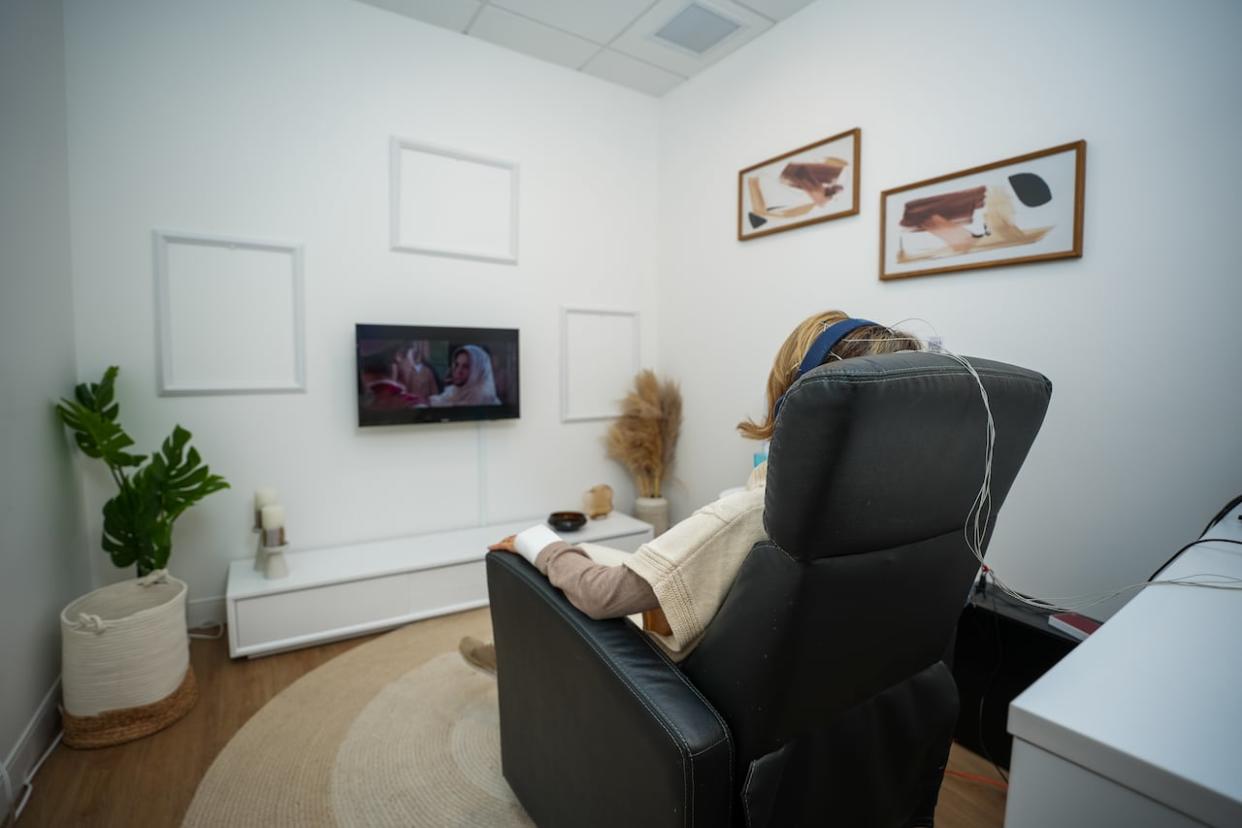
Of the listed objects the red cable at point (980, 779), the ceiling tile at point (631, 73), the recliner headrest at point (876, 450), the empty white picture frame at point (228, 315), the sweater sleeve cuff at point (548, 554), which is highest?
the ceiling tile at point (631, 73)

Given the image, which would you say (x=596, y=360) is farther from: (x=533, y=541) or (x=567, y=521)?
(x=533, y=541)

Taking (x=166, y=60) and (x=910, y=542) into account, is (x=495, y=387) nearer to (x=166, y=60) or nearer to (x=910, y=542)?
(x=166, y=60)

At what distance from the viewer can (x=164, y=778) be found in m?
1.80

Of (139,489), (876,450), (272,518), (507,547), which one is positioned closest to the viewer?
(876,450)

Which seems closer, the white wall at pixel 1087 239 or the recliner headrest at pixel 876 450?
the recliner headrest at pixel 876 450

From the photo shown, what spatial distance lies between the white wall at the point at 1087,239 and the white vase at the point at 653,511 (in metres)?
1.53

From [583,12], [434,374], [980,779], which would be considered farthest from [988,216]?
[434,374]

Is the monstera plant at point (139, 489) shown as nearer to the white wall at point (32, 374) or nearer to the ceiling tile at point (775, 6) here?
the white wall at point (32, 374)

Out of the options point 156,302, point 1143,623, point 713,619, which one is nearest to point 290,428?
point 156,302

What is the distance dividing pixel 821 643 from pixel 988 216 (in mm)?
2123

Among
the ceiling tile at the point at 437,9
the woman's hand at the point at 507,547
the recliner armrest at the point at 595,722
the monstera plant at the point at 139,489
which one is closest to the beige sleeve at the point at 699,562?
the recliner armrest at the point at 595,722

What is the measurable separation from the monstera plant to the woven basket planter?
0.23m

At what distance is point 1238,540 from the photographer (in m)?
1.32

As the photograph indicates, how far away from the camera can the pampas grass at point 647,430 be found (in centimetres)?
382
